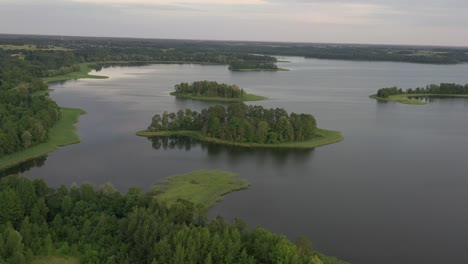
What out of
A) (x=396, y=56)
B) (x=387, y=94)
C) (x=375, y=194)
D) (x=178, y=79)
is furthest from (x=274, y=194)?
(x=396, y=56)

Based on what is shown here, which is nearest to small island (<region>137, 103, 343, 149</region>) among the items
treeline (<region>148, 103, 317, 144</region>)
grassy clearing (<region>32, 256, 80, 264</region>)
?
treeline (<region>148, 103, 317, 144</region>)

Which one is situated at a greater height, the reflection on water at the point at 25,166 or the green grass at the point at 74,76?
the green grass at the point at 74,76

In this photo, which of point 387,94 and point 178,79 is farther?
point 178,79

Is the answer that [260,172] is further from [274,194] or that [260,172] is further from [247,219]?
[247,219]

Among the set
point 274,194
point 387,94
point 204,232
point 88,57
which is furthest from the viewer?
point 88,57

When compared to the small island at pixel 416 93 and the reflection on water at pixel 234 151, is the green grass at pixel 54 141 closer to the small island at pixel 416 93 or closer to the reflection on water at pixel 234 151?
the reflection on water at pixel 234 151

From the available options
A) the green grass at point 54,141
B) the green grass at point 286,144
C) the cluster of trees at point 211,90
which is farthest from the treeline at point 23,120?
the cluster of trees at point 211,90

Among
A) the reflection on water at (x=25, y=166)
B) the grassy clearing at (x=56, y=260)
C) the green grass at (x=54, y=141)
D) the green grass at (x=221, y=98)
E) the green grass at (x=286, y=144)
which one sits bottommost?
the reflection on water at (x=25, y=166)

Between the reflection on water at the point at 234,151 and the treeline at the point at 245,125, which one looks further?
the treeline at the point at 245,125
